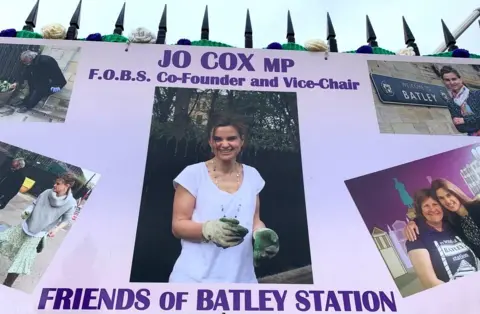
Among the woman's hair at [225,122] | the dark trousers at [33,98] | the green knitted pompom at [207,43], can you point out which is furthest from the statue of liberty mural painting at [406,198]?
the dark trousers at [33,98]

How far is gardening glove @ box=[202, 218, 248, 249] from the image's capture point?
381 centimetres

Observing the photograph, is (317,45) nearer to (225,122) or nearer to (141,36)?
(225,122)

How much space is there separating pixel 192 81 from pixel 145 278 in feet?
6.45

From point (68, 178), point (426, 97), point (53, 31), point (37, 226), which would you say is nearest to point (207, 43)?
point (53, 31)

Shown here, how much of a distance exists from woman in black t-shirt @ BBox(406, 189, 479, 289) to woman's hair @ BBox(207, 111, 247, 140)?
5.22 feet

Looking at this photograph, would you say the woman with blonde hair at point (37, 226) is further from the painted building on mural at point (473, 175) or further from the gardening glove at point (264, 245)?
the painted building on mural at point (473, 175)

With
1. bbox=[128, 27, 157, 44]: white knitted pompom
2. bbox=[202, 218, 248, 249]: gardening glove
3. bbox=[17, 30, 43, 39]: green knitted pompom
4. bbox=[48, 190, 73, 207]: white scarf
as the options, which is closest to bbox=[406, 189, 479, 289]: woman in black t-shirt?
bbox=[202, 218, 248, 249]: gardening glove

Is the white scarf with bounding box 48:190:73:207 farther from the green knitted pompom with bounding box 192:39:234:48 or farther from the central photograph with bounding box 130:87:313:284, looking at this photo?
the green knitted pompom with bounding box 192:39:234:48

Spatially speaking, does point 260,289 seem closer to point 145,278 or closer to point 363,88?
point 145,278

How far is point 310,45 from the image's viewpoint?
496 centimetres

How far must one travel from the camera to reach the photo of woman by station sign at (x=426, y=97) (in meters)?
4.61

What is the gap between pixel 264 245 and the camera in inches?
150

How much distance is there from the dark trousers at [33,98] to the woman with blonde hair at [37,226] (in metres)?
0.91

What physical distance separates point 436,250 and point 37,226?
3.13m
